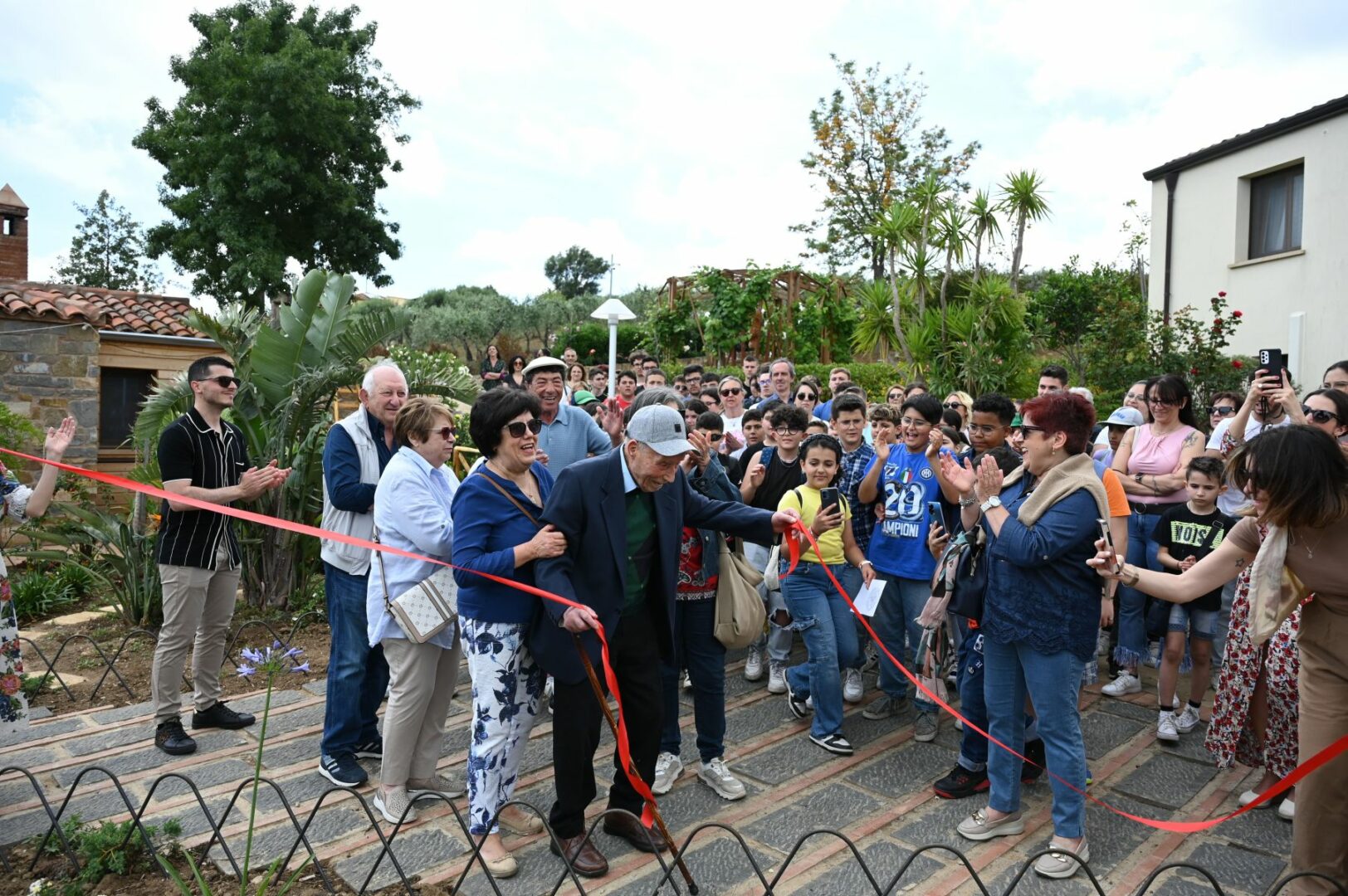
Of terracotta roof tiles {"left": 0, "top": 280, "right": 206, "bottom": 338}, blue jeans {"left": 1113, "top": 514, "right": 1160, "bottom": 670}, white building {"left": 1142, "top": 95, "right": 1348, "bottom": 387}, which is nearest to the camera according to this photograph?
blue jeans {"left": 1113, "top": 514, "right": 1160, "bottom": 670}

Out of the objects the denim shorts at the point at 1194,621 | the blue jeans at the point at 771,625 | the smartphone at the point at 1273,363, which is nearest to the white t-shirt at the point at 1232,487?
the smartphone at the point at 1273,363

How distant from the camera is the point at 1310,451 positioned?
3.00 m

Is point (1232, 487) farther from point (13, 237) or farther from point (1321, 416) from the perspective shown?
point (13, 237)

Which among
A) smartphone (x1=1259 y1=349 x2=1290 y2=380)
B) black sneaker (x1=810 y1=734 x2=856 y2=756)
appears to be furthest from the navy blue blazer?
smartphone (x1=1259 y1=349 x2=1290 y2=380)

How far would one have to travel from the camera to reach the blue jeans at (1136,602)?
222 inches

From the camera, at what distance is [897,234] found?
14539 mm

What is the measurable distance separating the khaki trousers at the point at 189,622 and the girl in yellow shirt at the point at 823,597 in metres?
3.09

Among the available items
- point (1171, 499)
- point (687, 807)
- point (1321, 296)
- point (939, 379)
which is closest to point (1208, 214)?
point (1321, 296)

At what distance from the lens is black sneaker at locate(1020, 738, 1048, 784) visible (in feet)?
14.9

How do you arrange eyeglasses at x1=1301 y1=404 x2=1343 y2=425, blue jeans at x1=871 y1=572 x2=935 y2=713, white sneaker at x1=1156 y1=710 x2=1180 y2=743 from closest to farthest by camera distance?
eyeglasses at x1=1301 y1=404 x2=1343 y2=425
white sneaker at x1=1156 y1=710 x2=1180 y2=743
blue jeans at x1=871 y1=572 x2=935 y2=713

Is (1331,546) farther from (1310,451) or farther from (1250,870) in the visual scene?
(1250,870)

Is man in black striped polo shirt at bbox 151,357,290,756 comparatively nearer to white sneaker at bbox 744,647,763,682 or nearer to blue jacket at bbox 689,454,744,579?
blue jacket at bbox 689,454,744,579

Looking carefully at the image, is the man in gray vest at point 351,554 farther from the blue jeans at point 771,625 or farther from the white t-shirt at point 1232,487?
the white t-shirt at point 1232,487

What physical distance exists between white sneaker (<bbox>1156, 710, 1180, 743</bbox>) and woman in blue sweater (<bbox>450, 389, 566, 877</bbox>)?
3.55 metres
